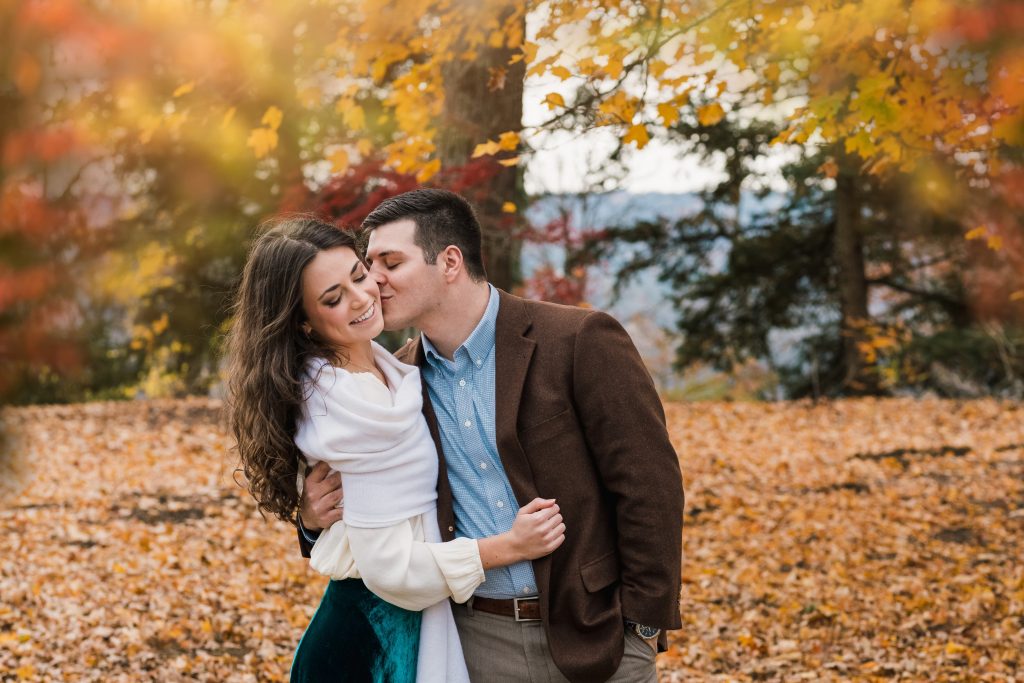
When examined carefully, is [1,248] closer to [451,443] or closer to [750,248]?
[451,443]

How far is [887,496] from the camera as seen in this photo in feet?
27.9

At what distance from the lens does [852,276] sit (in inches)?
560

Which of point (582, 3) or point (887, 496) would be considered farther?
point (887, 496)

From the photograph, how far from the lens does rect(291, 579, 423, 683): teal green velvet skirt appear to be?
100 inches

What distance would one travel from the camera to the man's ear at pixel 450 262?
261cm

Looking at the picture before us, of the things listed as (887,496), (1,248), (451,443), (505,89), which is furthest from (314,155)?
(451,443)

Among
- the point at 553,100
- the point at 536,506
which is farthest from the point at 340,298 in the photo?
the point at 553,100

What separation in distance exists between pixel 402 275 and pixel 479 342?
0.89ft

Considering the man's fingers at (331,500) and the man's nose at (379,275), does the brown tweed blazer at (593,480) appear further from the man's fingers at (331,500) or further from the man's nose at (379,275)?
the man's nose at (379,275)

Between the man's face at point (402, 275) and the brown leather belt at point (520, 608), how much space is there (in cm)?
77

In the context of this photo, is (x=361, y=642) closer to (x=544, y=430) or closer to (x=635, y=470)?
(x=544, y=430)

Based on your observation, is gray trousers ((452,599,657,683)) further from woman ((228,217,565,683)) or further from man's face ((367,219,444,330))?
man's face ((367,219,444,330))

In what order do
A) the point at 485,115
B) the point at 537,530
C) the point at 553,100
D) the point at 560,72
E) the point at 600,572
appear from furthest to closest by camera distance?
the point at 485,115 → the point at 560,72 → the point at 553,100 → the point at 600,572 → the point at 537,530

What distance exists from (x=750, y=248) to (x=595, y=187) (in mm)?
3791
